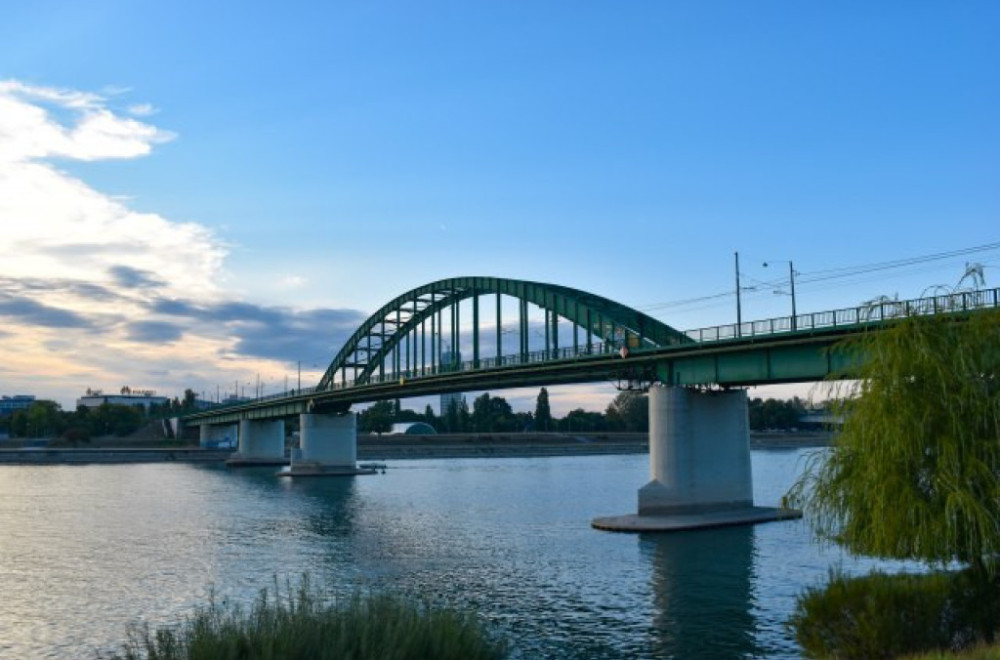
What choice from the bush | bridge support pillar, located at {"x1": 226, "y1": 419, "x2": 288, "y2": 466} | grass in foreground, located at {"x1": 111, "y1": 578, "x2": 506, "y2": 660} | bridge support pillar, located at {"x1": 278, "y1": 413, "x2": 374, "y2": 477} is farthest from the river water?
bridge support pillar, located at {"x1": 226, "y1": 419, "x2": 288, "y2": 466}

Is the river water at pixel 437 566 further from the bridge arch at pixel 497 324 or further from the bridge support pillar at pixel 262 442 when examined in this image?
the bridge support pillar at pixel 262 442

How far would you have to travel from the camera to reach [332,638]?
1856 cm

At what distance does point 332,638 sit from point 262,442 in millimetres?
154798

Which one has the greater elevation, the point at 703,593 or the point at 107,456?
the point at 107,456

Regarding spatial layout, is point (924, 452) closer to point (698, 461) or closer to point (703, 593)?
point (703, 593)

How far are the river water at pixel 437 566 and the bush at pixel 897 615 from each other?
647cm

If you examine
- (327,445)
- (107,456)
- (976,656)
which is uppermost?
(327,445)

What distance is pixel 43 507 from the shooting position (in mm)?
76688

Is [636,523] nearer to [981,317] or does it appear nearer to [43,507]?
[981,317]

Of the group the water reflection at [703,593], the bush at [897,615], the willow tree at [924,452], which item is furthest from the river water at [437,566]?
the willow tree at [924,452]

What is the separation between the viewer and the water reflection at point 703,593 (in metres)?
27.4

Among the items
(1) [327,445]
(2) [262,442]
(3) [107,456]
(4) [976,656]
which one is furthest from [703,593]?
(3) [107,456]

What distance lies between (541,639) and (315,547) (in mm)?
26080

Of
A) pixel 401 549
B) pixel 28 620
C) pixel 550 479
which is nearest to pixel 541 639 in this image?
pixel 28 620
